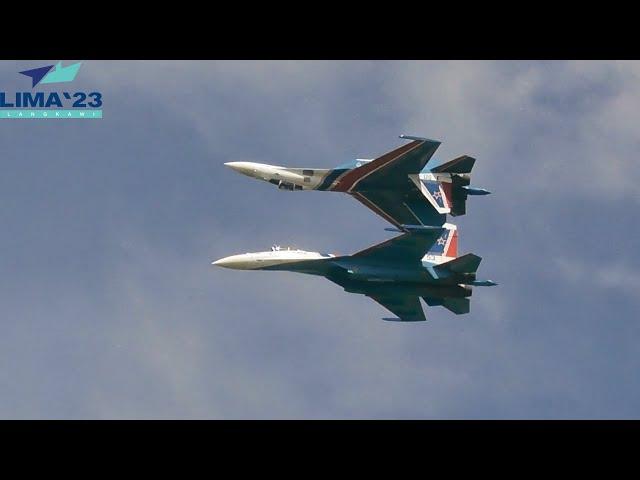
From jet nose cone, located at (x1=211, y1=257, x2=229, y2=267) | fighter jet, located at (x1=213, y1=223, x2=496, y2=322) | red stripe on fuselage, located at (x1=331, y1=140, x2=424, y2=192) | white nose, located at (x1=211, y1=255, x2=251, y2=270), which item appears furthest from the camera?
red stripe on fuselage, located at (x1=331, y1=140, x2=424, y2=192)

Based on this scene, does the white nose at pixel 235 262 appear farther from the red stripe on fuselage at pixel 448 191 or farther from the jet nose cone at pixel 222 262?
the red stripe on fuselage at pixel 448 191

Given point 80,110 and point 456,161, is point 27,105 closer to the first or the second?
point 80,110

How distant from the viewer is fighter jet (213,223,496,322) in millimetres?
66062

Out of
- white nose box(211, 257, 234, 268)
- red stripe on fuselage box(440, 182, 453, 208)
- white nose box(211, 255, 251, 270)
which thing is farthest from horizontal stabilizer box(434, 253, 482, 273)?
white nose box(211, 257, 234, 268)

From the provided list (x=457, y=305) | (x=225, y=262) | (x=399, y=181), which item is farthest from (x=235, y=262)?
(x=457, y=305)

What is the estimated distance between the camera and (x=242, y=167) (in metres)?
67.9

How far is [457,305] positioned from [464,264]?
3274 mm

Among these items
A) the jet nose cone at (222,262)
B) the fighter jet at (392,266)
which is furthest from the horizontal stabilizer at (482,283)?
the jet nose cone at (222,262)

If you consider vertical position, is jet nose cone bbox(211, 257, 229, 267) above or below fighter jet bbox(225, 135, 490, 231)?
below

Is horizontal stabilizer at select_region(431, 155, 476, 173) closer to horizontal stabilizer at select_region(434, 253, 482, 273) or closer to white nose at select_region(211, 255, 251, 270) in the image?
horizontal stabilizer at select_region(434, 253, 482, 273)

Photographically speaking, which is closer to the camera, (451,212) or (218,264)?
(218,264)

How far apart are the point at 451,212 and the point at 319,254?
8.15m

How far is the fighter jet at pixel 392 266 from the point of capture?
217 feet

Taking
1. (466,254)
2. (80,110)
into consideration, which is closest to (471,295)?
(466,254)
